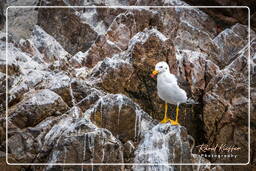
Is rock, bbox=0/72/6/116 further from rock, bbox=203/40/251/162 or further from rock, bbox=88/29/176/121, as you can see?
rock, bbox=203/40/251/162

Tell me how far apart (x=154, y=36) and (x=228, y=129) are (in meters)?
2.68

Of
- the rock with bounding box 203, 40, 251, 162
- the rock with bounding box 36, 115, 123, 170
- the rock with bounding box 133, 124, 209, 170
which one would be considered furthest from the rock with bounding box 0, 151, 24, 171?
the rock with bounding box 203, 40, 251, 162

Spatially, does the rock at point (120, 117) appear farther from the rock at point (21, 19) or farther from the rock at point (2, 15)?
the rock at point (2, 15)

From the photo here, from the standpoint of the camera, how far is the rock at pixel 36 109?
9.94 metres

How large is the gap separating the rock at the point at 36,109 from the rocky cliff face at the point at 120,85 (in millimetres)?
21

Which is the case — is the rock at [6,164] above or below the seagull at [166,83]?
below

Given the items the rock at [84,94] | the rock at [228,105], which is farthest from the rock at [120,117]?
the rock at [228,105]

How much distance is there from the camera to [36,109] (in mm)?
10008

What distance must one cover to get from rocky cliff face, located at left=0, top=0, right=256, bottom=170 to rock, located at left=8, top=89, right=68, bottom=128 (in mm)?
21

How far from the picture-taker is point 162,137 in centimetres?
892

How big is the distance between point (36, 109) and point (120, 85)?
1950 millimetres

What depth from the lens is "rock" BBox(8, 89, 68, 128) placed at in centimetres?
994

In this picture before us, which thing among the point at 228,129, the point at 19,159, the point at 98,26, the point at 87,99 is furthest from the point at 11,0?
the point at 228,129

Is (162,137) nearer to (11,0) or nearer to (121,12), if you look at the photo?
Result: (121,12)
